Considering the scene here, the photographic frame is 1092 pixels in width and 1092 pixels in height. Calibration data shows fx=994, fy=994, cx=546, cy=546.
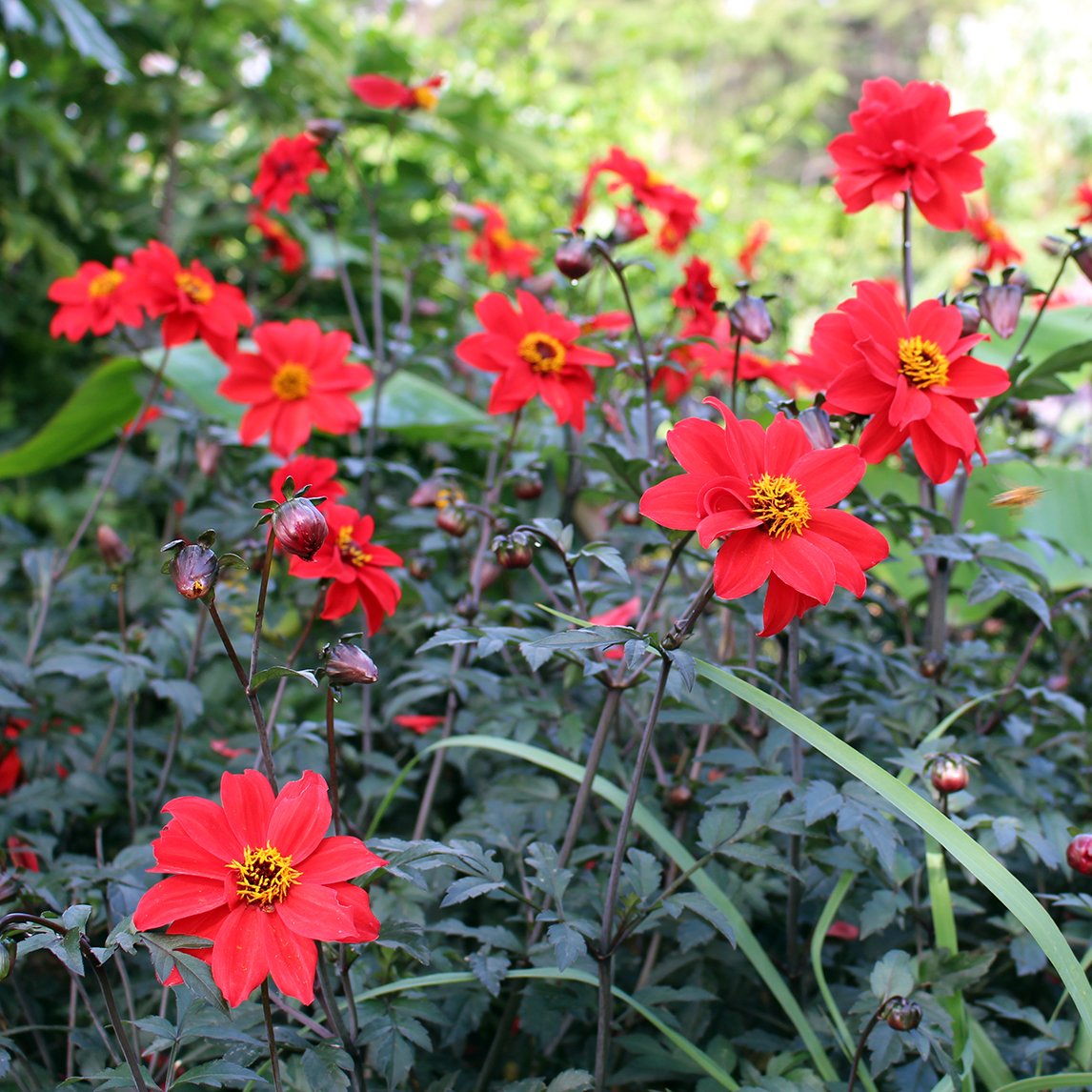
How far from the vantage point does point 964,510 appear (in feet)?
6.46

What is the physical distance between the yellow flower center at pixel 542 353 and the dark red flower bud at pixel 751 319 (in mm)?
217

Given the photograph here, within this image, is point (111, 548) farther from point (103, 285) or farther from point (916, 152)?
point (916, 152)

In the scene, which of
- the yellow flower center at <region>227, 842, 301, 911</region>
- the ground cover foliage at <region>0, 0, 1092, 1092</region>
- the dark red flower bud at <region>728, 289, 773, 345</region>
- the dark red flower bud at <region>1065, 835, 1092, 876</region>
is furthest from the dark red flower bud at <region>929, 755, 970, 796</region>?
the yellow flower center at <region>227, 842, 301, 911</region>

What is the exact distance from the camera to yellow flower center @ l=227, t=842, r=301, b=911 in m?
0.70

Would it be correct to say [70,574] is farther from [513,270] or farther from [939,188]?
[939,188]

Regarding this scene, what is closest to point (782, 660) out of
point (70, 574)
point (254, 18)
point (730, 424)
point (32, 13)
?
point (730, 424)

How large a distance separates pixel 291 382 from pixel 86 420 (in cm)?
96

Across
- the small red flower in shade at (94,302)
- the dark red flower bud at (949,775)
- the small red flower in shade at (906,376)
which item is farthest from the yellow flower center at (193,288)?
the dark red flower bud at (949,775)

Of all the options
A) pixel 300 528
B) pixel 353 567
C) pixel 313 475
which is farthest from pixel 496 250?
pixel 300 528

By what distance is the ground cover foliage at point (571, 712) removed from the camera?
74 centimetres

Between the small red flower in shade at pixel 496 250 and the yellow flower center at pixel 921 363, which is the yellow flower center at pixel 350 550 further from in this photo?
the small red flower in shade at pixel 496 250

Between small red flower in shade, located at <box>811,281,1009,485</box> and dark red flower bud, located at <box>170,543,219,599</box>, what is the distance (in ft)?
1.79

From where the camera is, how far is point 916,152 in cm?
109

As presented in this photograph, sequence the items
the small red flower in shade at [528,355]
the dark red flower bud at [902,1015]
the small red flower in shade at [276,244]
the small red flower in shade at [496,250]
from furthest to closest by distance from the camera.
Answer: the small red flower in shade at [276,244]
the small red flower in shade at [496,250]
the small red flower in shade at [528,355]
the dark red flower bud at [902,1015]
